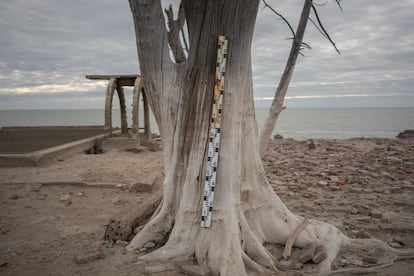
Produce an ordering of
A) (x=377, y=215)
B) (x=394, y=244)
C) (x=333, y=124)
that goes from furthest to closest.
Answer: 1. (x=333, y=124)
2. (x=377, y=215)
3. (x=394, y=244)

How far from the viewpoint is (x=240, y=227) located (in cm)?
400

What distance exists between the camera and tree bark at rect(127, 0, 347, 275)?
12.5 ft

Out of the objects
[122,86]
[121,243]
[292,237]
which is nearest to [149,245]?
[121,243]

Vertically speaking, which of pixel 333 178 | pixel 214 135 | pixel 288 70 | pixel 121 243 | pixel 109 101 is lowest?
pixel 121 243

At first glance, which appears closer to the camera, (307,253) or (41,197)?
(307,253)

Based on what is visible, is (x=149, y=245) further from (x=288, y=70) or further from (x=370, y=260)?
(x=288, y=70)

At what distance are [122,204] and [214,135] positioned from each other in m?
3.15

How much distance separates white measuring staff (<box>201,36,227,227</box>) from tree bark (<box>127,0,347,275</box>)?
61mm

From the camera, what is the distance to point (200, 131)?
3.95 metres

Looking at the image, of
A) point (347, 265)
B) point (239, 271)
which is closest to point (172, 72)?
point (239, 271)

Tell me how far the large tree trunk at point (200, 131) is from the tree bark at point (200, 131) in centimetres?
1

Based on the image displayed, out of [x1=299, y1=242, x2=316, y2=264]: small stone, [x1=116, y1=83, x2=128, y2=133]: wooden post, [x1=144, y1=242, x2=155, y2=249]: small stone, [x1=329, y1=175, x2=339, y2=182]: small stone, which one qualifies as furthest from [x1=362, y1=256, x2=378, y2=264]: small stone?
[x1=116, y1=83, x2=128, y2=133]: wooden post

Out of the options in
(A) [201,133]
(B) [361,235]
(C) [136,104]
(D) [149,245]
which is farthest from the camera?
(C) [136,104]

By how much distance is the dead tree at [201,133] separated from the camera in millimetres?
3801
